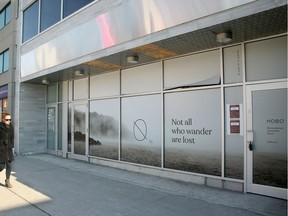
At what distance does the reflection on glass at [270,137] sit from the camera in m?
5.80

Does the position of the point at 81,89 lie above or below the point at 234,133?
above

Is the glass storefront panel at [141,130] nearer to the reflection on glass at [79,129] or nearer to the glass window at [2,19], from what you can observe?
the reflection on glass at [79,129]

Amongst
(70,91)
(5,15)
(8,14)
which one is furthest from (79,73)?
(5,15)

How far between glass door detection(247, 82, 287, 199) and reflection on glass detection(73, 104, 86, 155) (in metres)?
6.85

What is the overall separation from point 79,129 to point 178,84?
5.40m

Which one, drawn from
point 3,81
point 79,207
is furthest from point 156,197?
point 3,81

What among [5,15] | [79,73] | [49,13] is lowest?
[79,73]

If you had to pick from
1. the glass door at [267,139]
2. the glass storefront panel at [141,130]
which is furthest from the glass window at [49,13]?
the glass door at [267,139]

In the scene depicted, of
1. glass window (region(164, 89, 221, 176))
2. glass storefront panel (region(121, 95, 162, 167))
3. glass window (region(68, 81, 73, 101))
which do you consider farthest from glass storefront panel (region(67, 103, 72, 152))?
glass window (region(164, 89, 221, 176))

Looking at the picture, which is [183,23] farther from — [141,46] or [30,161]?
[30,161]

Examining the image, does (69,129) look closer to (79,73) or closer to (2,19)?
(79,73)

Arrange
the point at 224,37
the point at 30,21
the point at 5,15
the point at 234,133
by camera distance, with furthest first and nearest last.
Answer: the point at 5,15, the point at 30,21, the point at 234,133, the point at 224,37

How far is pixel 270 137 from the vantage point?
5973mm

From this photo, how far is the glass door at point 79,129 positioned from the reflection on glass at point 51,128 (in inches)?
82.3
